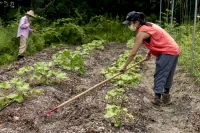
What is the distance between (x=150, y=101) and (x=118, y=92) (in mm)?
828

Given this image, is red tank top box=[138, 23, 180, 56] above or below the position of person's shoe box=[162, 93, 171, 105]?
above

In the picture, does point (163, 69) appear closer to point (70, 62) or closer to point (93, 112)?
point (93, 112)

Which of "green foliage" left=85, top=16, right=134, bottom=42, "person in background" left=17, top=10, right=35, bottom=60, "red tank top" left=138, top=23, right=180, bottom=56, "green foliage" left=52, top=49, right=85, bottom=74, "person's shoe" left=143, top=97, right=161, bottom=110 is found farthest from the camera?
"green foliage" left=85, top=16, right=134, bottom=42

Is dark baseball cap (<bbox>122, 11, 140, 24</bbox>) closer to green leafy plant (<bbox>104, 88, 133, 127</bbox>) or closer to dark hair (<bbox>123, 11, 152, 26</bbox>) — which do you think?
dark hair (<bbox>123, 11, 152, 26</bbox>)

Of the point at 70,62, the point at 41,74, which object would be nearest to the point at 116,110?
the point at 41,74

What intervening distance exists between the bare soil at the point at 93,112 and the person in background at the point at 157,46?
43 centimetres

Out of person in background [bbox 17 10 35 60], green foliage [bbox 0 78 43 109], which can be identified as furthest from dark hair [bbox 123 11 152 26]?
person in background [bbox 17 10 35 60]

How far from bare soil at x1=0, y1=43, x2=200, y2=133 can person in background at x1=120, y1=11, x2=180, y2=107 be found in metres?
0.43

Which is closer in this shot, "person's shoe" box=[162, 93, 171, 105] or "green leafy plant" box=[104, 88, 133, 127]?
"green leafy plant" box=[104, 88, 133, 127]

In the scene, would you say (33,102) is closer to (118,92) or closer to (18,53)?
(118,92)

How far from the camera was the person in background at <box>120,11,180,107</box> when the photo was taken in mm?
5887

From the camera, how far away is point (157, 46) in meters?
6.08

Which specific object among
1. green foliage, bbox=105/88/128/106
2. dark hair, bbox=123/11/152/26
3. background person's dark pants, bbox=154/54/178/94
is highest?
dark hair, bbox=123/11/152/26

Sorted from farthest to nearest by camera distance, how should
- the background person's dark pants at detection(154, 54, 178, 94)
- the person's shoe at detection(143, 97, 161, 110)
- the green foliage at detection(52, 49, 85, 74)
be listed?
the green foliage at detection(52, 49, 85, 74), the person's shoe at detection(143, 97, 161, 110), the background person's dark pants at detection(154, 54, 178, 94)
